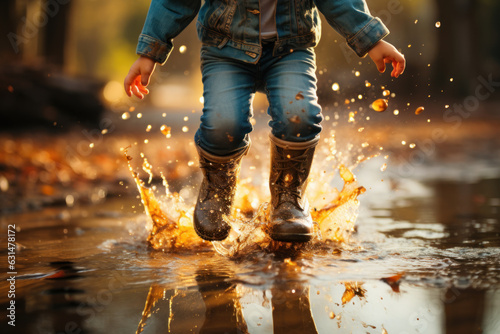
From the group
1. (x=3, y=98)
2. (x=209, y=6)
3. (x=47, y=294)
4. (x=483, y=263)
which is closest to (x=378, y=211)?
(x=483, y=263)

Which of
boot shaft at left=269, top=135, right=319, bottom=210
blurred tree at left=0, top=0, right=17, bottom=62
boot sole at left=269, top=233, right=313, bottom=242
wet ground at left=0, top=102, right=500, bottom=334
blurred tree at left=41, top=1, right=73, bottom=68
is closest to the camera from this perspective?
wet ground at left=0, top=102, right=500, bottom=334

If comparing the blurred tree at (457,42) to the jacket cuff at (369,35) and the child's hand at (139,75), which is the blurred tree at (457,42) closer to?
the jacket cuff at (369,35)

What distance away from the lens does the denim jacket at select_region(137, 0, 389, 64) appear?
2.68 meters

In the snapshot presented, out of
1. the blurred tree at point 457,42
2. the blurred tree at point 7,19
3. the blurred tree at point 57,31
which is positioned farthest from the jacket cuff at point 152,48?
the blurred tree at point 457,42

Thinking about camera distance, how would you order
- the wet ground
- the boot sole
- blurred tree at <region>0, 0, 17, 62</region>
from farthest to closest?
blurred tree at <region>0, 0, 17, 62</region>
the boot sole
the wet ground

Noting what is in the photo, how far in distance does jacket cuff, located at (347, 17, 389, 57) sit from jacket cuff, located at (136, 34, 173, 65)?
A: 0.94m

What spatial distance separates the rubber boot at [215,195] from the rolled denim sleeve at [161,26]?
1.74 feet

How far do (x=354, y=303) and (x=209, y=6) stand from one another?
1581 mm

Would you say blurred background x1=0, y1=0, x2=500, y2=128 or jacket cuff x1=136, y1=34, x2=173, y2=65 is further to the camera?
blurred background x1=0, y1=0, x2=500, y2=128

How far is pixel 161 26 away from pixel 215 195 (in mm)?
889

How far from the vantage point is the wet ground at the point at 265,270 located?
184cm

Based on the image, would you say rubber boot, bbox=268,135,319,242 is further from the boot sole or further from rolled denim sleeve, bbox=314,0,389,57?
rolled denim sleeve, bbox=314,0,389,57

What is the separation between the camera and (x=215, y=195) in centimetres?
295

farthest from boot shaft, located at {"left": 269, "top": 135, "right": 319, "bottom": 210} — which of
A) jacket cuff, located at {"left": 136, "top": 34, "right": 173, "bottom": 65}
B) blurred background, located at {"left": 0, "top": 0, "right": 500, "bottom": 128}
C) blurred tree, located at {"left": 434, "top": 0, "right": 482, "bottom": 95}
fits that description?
blurred tree, located at {"left": 434, "top": 0, "right": 482, "bottom": 95}
